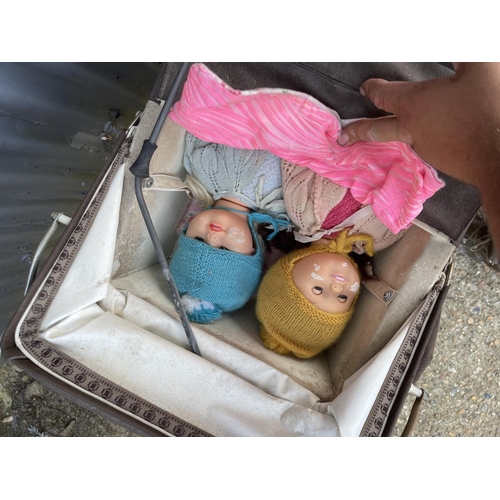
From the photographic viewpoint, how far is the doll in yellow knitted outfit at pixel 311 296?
2.63 feet

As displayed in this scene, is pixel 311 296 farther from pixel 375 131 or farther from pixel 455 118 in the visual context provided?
pixel 455 118

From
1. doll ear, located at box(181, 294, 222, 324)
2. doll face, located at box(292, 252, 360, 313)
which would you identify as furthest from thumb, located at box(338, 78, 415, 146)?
doll ear, located at box(181, 294, 222, 324)

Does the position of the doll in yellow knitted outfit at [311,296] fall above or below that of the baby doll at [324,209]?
below

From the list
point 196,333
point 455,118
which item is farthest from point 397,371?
point 455,118

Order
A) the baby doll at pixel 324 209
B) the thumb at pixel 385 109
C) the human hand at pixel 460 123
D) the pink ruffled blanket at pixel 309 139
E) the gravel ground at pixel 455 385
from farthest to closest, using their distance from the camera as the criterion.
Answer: the gravel ground at pixel 455 385 → the baby doll at pixel 324 209 → the pink ruffled blanket at pixel 309 139 → the thumb at pixel 385 109 → the human hand at pixel 460 123

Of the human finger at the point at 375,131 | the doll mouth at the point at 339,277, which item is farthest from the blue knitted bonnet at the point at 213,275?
the human finger at the point at 375,131

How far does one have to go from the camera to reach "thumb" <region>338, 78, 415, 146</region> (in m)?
0.45

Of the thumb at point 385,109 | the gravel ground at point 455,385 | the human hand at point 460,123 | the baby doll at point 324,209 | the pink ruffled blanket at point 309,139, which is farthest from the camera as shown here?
the gravel ground at point 455,385

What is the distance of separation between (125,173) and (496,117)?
1.90ft

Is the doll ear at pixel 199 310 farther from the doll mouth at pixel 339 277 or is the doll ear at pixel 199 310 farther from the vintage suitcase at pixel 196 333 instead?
the doll mouth at pixel 339 277

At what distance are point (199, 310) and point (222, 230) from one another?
16cm

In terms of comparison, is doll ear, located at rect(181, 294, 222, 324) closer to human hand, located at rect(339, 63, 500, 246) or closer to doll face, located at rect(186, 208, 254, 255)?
doll face, located at rect(186, 208, 254, 255)

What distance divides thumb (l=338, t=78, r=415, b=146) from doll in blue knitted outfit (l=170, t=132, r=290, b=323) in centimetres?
26

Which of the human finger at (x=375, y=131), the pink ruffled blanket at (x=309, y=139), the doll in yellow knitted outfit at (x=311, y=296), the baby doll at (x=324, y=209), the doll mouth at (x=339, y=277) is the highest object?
the human finger at (x=375, y=131)
